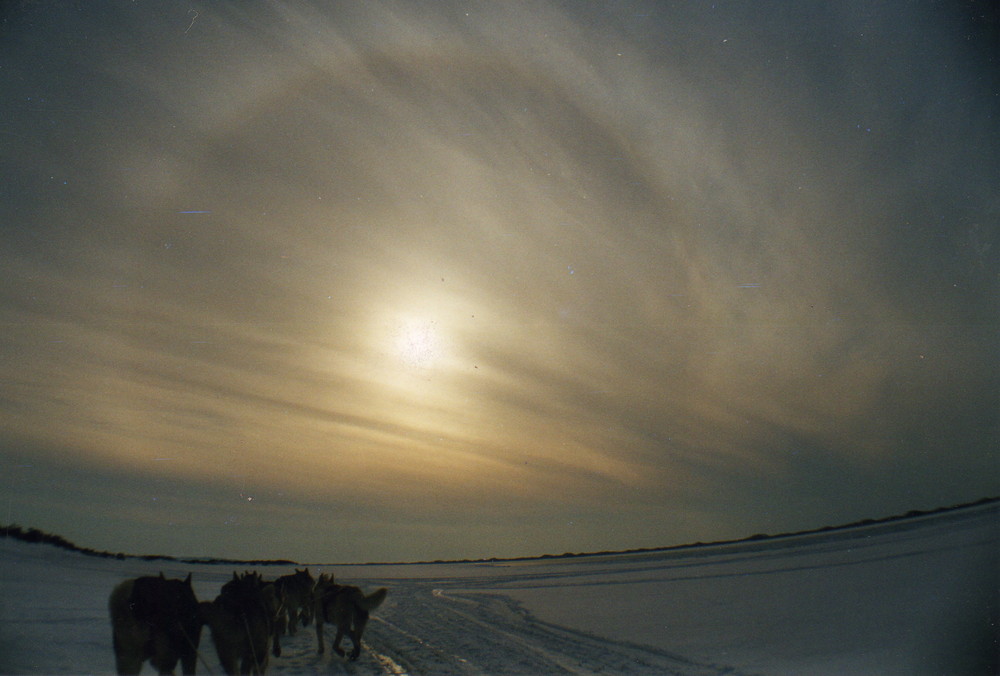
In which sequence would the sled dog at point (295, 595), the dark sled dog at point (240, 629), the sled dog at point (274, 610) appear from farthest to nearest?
the sled dog at point (295, 595) → the sled dog at point (274, 610) → the dark sled dog at point (240, 629)

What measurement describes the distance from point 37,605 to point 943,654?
2068 cm

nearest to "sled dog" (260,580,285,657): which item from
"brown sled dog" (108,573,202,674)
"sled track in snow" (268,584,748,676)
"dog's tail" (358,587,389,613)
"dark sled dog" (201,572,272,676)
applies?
"sled track in snow" (268,584,748,676)

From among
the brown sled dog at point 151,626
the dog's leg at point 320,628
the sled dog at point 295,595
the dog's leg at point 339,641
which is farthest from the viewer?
the sled dog at point 295,595

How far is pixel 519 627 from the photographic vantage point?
15.0m

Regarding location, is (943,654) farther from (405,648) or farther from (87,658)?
(87,658)

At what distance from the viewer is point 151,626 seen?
23.7 ft

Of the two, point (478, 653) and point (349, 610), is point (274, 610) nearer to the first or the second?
point (349, 610)

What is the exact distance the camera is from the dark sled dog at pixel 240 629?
7.59m

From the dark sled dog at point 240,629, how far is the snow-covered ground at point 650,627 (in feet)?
5.70

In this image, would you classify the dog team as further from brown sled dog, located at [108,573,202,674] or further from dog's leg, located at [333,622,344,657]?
dog's leg, located at [333,622,344,657]

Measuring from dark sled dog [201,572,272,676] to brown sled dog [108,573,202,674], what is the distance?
306 mm

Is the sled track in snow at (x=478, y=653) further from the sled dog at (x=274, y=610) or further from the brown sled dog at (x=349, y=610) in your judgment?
the brown sled dog at (x=349, y=610)

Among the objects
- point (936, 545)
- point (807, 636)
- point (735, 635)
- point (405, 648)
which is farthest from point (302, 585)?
point (936, 545)

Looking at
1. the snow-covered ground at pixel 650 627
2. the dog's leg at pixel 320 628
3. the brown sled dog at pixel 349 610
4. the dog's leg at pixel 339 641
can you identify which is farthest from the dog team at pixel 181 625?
the dog's leg at pixel 320 628
